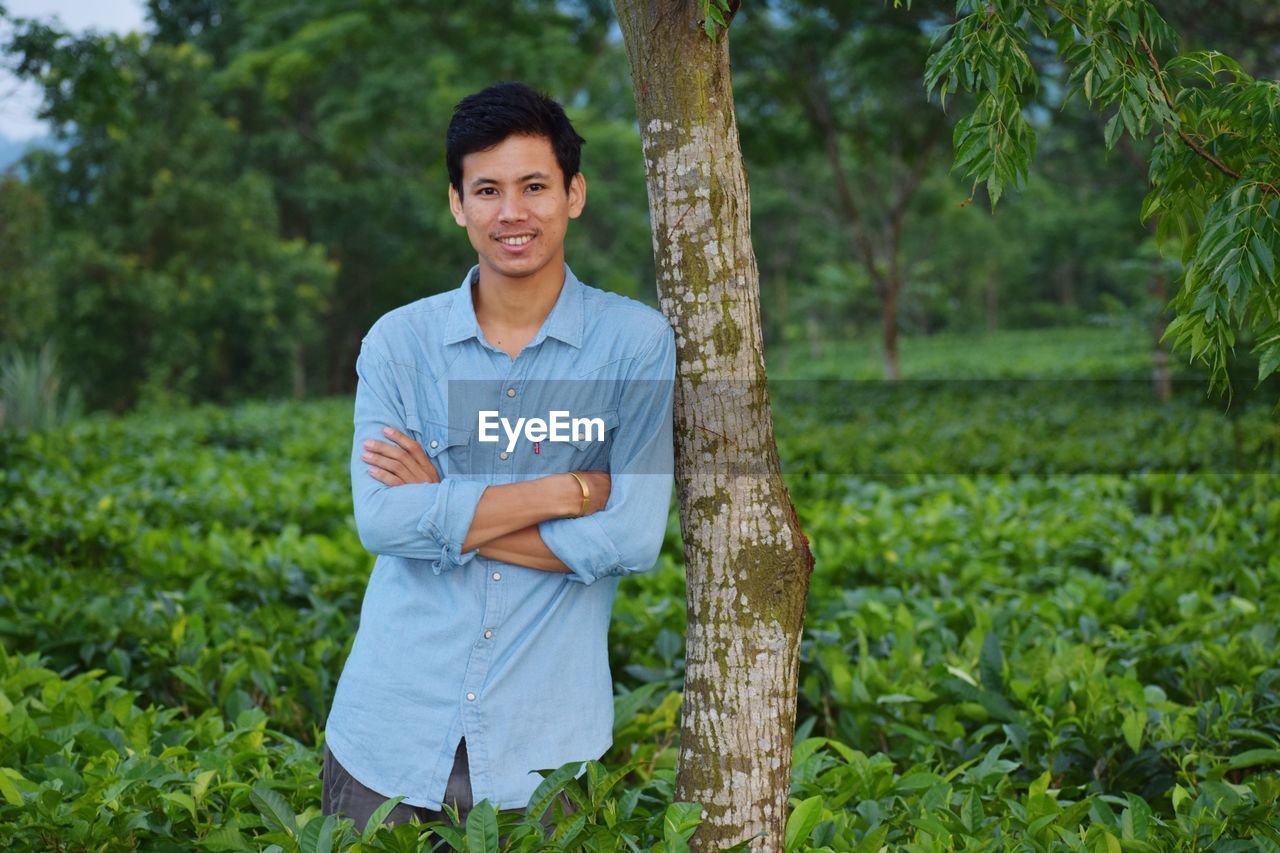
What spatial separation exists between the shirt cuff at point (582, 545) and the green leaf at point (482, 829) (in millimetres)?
423

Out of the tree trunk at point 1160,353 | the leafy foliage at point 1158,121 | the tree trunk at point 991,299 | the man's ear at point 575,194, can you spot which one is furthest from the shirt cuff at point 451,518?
the tree trunk at point 991,299

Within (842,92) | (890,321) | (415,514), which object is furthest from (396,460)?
(842,92)

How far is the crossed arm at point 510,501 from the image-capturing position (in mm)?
2131

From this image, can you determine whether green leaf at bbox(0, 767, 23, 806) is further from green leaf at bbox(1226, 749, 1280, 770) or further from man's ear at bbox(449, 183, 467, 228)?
green leaf at bbox(1226, 749, 1280, 770)

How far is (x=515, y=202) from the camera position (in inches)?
85.1

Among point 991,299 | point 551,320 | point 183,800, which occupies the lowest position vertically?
point 183,800

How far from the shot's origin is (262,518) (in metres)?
6.40

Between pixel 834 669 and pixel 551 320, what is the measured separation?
69.0 inches

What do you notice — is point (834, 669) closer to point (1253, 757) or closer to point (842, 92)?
point (1253, 757)

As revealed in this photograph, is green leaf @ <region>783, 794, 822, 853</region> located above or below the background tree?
below

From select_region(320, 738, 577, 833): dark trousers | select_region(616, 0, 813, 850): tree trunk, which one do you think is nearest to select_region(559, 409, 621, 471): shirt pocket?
select_region(616, 0, 813, 850): tree trunk

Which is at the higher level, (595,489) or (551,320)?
(551,320)

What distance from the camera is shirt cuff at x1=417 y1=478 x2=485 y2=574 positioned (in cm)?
210

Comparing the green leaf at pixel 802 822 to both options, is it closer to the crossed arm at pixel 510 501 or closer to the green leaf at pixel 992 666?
the crossed arm at pixel 510 501
